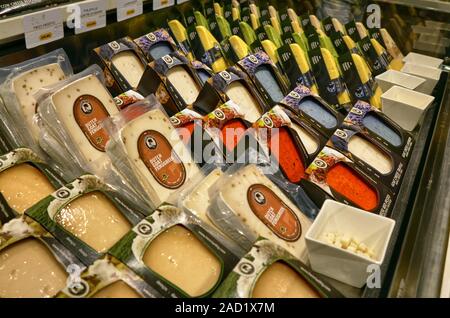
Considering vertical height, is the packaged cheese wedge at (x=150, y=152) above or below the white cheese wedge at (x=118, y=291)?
above

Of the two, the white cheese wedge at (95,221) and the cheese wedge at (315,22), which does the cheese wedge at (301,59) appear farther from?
the white cheese wedge at (95,221)

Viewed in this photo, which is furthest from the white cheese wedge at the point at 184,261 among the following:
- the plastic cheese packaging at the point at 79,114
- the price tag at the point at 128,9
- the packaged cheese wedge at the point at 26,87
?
the price tag at the point at 128,9

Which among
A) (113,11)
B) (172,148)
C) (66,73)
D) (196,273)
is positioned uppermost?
(113,11)

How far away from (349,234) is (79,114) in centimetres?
99

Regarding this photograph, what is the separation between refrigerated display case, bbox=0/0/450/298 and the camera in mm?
1147

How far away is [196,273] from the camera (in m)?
1.17

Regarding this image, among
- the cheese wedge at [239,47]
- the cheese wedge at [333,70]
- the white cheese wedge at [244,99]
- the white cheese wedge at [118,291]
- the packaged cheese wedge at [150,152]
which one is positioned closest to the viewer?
the white cheese wedge at [118,291]

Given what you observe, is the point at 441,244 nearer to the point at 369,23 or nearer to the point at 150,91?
the point at 150,91

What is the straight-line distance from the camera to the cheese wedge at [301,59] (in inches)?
88.8

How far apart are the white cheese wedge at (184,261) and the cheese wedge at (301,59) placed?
1271 millimetres

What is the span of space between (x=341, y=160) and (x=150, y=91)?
87cm

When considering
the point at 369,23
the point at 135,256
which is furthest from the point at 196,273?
the point at 369,23

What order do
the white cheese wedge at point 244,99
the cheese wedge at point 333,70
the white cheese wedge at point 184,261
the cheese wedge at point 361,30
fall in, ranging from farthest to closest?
the cheese wedge at point 361,30 < the cheese wedge at point 333,70 < the white cheese wedge at point 244,99 < the white cheese wedge at point 184,261

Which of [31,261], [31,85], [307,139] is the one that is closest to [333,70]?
[307,139]
